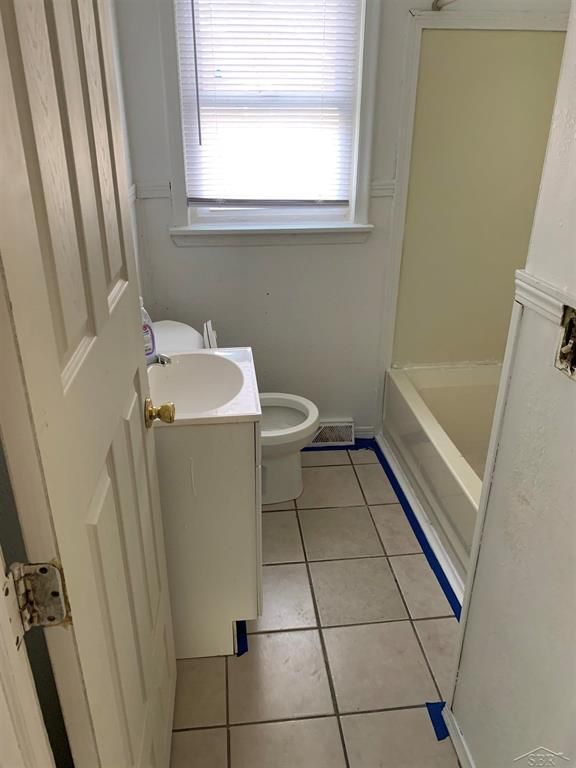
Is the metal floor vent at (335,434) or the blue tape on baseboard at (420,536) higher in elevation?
the metal floor vent at (335,434)

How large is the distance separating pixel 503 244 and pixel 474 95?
0.61m

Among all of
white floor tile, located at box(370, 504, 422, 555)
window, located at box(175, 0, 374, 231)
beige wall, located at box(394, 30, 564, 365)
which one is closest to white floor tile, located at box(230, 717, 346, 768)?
white floor tile, located at box(370, 504, 422, 555)

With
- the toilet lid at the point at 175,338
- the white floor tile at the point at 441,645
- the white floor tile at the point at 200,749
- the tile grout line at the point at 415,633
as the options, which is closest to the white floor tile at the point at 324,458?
the tile grout line at the point at 415,633

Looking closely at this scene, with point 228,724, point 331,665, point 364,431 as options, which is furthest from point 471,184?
point 228,724

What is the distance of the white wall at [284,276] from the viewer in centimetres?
208

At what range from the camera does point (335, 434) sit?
2.76 metres

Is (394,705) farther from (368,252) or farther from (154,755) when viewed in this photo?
(368,252)

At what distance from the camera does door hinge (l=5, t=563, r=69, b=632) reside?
588 millimetres

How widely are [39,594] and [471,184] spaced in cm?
228

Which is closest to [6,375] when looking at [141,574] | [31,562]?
[31,562]

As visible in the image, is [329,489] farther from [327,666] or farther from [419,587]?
[327,666]

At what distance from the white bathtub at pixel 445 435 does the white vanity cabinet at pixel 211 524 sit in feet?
2.42

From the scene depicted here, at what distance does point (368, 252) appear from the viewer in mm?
2438

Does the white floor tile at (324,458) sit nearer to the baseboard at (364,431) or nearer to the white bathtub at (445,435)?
the baseboard at (364,431)
